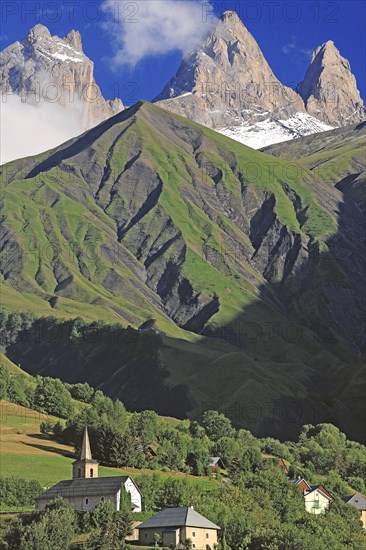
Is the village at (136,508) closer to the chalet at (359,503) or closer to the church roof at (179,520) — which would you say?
the church roof at (179,520)

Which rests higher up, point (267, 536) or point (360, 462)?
point (360, 462)

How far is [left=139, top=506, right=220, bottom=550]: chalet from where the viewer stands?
104000mm

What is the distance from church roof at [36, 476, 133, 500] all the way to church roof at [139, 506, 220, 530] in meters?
6.85

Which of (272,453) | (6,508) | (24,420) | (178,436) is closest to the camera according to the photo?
(6,508)

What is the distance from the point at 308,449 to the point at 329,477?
25753mm

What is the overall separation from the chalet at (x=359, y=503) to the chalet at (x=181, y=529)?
41.8 meters

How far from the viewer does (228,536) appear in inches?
4289

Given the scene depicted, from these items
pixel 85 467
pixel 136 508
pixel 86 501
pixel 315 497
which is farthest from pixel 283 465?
pixel 86 501

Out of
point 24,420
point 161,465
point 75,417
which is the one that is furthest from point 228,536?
point 24,420

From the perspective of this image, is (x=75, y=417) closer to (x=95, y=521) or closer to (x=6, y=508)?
(x=6, y=508)

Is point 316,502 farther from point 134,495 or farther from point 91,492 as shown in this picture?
point 91,492

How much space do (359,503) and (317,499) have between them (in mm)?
6600

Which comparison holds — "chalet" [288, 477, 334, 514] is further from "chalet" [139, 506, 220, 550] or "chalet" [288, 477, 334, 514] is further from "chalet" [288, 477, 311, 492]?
"chalet" [139, 506, 220, 550]

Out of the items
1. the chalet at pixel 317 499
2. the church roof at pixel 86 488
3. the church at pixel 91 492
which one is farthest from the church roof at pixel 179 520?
the chalet at pixel 317 499
